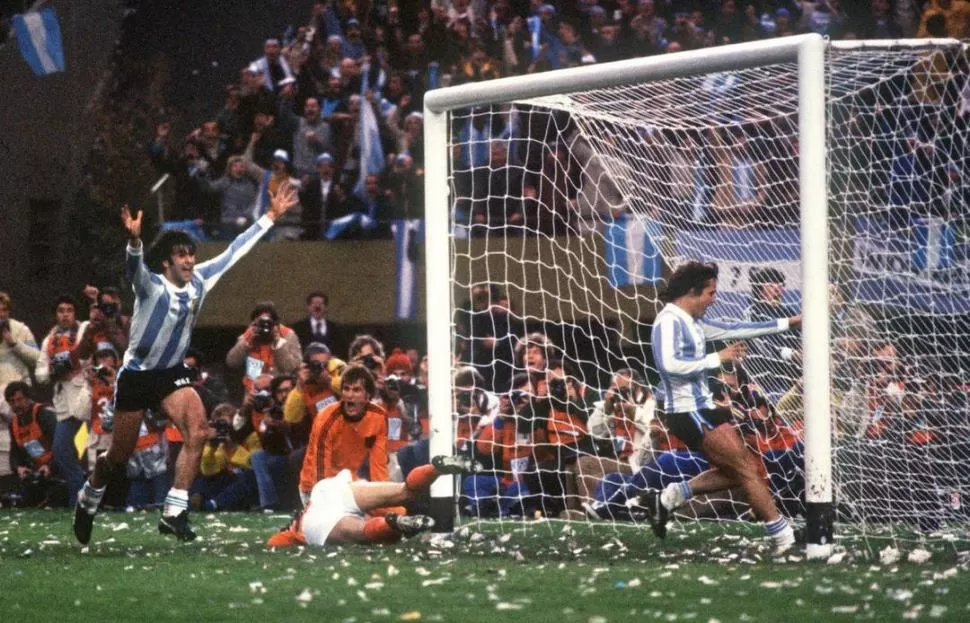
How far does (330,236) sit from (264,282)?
0.80 m

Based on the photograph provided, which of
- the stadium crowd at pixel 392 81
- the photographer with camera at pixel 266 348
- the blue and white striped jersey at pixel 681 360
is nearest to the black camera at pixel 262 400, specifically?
the photographer with camera at pixel 266 348

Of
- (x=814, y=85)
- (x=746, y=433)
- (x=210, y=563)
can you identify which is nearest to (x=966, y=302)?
(x=746, y=433)

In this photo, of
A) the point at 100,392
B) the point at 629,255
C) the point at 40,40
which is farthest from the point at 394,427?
the point at 40,40

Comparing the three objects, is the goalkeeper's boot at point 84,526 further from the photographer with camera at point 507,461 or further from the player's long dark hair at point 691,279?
the player's long dark hair at point 691,279

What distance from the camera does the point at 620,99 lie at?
33.3 feet

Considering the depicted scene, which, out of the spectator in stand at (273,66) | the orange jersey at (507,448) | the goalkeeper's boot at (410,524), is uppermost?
the spectator in stand at (273,66)

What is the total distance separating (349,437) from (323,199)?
6.50 meters

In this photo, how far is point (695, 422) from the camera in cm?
948

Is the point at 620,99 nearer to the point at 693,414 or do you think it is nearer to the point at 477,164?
the point at 693,414

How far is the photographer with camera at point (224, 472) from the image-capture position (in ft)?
45.4

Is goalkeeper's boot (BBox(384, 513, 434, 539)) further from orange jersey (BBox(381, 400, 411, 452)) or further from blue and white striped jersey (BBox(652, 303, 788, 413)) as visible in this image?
orange jersey (BBox(381, 400, 411, 452))

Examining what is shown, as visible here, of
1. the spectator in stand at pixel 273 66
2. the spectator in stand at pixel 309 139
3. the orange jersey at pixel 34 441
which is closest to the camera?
the orange jersey at pixel 34 441

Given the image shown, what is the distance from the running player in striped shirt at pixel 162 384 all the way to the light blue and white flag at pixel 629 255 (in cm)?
375

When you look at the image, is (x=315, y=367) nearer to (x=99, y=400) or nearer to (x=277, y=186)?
(x=99, y=400)
